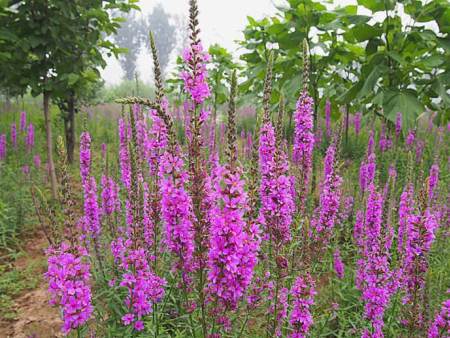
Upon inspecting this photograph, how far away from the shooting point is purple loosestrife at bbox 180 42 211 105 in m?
2.02

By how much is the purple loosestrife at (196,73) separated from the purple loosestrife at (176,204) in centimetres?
37

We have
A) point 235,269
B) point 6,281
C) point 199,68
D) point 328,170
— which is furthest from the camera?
point 6,281

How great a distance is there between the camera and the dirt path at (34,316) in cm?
413

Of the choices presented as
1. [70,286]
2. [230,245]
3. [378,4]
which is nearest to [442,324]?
[230,245]

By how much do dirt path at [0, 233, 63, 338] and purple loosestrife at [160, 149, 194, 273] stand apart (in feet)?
7.66

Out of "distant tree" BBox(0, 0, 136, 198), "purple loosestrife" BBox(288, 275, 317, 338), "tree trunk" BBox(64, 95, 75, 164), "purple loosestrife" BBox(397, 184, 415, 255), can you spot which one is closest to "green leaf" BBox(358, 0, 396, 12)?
"purple loosestrife" BBox(397, 184, 415, 255)

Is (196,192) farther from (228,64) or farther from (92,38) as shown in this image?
(228,64)

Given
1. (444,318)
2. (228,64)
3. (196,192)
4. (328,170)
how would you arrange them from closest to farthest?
(196,192) < (444,318) < (328,170) < (228,64)

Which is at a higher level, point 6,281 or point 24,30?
point 24,30

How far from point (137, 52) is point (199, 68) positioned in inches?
2957

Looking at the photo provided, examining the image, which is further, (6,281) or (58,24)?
(58,24)

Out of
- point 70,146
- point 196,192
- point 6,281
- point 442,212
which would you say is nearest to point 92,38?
point 70,146

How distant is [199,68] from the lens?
2076mm

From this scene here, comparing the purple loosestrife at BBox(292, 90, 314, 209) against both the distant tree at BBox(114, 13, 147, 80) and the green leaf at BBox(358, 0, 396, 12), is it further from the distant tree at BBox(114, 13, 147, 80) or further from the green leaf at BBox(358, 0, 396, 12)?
the distant tree at BBox(114, 13, 147, 80)
